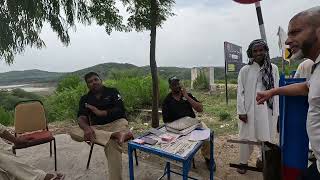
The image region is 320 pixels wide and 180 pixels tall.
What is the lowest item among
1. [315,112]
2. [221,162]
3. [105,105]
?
[221,162]

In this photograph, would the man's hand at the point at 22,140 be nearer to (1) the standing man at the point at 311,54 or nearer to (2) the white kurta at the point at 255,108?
(2) the white kurta at the point at 255,108

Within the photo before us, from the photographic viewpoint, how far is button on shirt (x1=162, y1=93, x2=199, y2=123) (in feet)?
14.3

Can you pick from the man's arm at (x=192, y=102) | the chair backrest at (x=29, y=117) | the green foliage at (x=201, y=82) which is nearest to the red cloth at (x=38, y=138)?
the chair backrest at (x=29, y=117)

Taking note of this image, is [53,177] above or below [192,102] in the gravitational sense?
below

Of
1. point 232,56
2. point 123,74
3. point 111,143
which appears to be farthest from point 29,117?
point 123,74

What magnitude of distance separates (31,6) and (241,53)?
26.9 ft

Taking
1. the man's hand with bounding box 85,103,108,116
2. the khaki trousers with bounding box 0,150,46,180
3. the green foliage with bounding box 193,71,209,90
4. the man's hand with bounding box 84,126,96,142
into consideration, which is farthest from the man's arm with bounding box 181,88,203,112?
the green foliage with bounding box 193,71,209,90

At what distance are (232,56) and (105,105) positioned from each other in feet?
22.4

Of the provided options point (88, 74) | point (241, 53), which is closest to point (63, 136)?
point (88, 74)

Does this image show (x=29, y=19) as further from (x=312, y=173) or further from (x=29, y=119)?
(x=312, y=173)

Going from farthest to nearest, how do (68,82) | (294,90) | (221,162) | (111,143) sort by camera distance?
1. (68,82)
2. (221,162)
3. (111,143)
4. (294,90)

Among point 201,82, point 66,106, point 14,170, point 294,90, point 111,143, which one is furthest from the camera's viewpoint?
point 201,82

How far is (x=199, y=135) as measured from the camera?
141 inches

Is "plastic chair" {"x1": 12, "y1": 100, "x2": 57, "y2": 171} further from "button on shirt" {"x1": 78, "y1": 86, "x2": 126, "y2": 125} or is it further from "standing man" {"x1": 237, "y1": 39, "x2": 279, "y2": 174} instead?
"standing man" {"x1": 237, "y1": 39, "x2": 279, "y2": 174}
